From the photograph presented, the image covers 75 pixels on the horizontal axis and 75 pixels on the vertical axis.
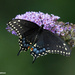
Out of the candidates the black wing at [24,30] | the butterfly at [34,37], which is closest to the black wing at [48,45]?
A: the butterfly at [34,37]

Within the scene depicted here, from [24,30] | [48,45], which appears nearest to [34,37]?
[24,30]

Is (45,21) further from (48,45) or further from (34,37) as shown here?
(48,45)

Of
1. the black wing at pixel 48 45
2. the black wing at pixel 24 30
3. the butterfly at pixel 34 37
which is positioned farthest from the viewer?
the black wing at pixel 24 30

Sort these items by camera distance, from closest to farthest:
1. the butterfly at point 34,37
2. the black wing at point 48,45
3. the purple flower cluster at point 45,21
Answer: the black wing at point 48,45
the butterfly at point 34,37
the purple flower cluster at point 45,21

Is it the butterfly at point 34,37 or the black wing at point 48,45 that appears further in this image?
the butterfly at point 34,37

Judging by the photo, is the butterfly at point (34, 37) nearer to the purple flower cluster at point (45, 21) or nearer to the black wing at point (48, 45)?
the black wing at point (48, 45)

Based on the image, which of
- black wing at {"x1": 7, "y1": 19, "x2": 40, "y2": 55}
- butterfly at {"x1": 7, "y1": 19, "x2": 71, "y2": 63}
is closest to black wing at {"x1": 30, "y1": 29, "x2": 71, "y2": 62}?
butterfly at {"x1": 7, "y1": 19, "x2": 71, "y2": 63}

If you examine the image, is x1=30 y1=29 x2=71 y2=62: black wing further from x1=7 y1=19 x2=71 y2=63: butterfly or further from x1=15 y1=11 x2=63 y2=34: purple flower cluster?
x1=15 y1=11 x2=63 y2=34: purple flower cluster
